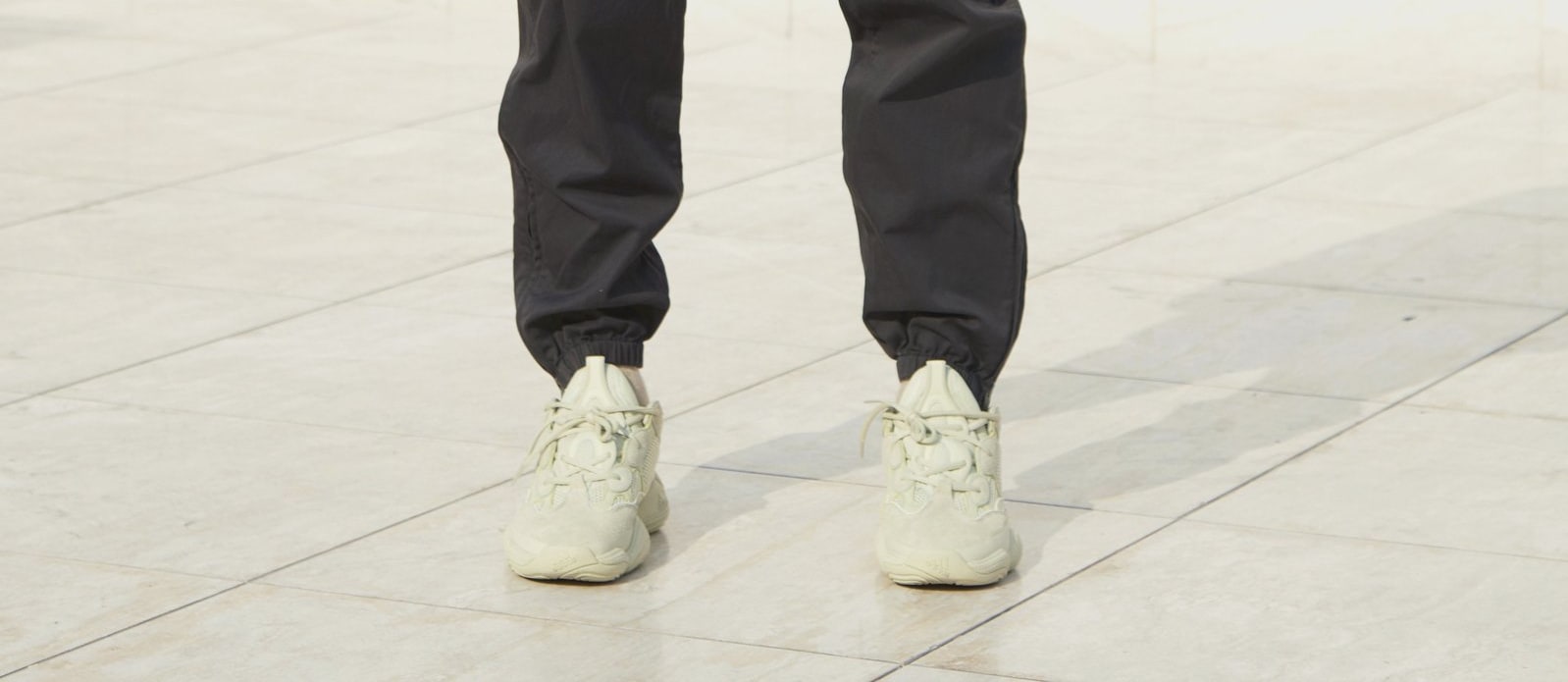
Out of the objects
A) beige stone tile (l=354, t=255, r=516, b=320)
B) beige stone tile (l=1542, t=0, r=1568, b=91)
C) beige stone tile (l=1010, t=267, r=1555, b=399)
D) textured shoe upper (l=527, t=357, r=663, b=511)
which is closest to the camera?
textured shoe upper (l=527, t=357, r=663, b=511)

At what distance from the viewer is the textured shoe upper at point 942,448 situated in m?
2.75

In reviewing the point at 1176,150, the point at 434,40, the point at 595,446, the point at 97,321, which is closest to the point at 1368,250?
the point at 1176,150

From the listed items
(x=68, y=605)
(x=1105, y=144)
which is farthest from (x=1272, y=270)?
(x=68, y=605)

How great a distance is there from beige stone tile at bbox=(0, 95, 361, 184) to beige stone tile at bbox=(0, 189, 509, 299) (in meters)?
0.32

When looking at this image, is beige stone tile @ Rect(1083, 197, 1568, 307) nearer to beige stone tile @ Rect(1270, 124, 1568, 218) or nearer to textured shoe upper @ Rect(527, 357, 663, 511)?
beige stone tile @ Rect(1270, 124, 1568, 218)

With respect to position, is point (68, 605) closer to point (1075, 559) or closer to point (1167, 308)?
point (1075, 559)

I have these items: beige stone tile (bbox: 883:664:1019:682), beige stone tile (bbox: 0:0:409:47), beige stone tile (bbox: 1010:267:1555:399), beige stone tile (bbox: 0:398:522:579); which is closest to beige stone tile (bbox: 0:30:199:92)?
beige stone tile (bbox: 0:0:409:47)

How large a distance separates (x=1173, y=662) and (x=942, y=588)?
0.34 metres

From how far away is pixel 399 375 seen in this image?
3662 mm

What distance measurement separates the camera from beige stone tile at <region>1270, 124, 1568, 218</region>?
15.5 ft

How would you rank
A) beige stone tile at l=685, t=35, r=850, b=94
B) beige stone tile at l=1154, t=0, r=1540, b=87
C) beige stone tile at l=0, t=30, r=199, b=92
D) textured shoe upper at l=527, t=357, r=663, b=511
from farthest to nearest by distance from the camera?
beige stone tile at l=0, t=30, r=199, b=92 < beige stone tile at l=685, t=35, r=850, b=94 < beige stone tile at l=1154, t=0, r=1540, b=87 < textured shoe upper at l=527, t=357, r=663, b=511

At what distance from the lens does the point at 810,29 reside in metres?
7.18

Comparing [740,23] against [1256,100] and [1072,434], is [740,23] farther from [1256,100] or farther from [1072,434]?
[1072,434]

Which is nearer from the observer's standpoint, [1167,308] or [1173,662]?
[1173,662]
